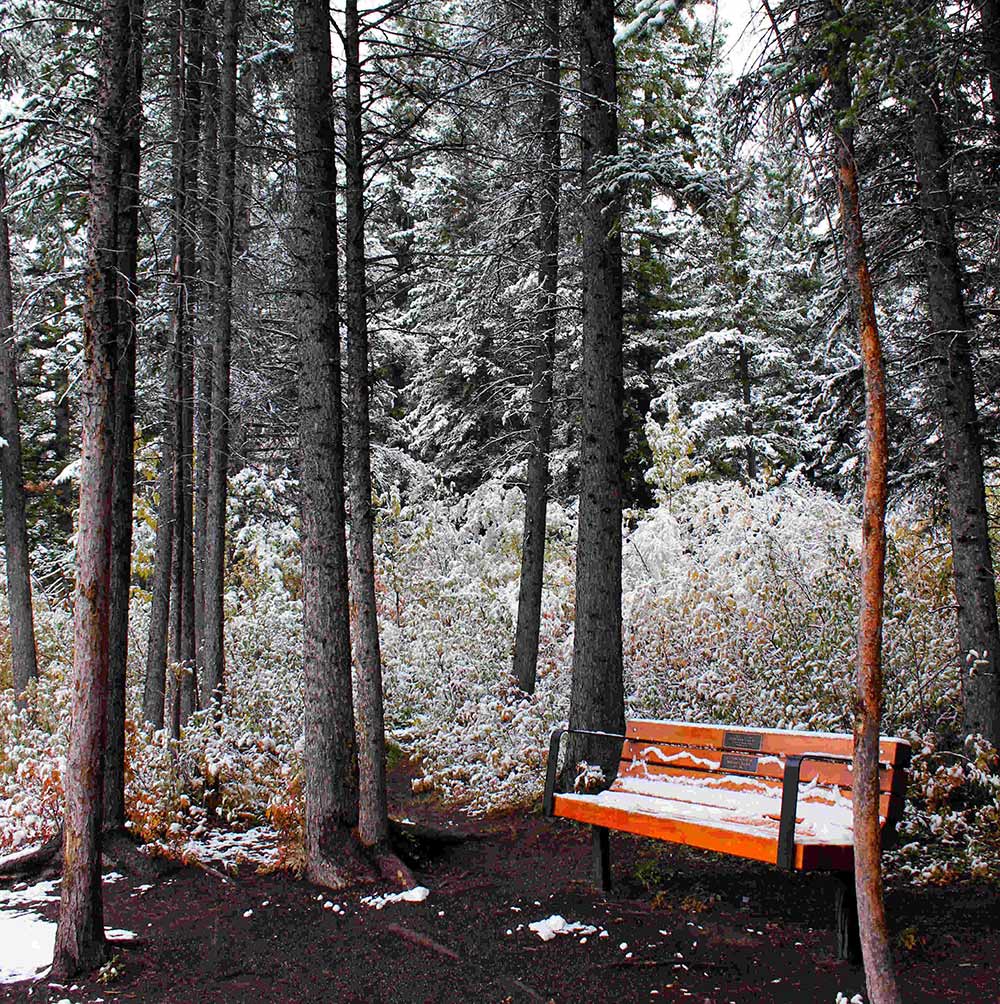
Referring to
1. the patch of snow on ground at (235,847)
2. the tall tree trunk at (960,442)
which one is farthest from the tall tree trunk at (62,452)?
the tall tree trunk at (960,442)

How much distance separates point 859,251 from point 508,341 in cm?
836

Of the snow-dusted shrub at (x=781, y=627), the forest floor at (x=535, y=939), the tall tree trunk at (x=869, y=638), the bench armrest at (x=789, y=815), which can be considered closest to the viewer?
the tall tree trunk at (x=869, y=638)

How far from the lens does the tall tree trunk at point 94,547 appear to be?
502cm

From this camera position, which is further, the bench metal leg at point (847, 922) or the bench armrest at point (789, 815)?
the bench metal leg at point (847, 922)

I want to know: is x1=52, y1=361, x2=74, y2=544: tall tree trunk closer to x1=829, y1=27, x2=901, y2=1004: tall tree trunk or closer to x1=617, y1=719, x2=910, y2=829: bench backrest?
x1=617, y1=719, x2=910, y2=829: bench backrest

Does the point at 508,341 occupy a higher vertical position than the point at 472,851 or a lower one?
higher

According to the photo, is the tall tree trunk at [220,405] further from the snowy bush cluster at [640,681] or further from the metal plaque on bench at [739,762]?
the metal plaque on bench at [739,762]

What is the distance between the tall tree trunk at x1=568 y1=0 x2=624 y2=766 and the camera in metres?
7.64

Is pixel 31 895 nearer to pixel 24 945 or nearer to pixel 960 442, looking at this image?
pixel 24 945

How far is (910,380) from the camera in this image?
28.1ft

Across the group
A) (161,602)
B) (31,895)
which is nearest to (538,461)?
(161,602)

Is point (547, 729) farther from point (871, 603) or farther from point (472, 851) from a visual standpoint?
point (871, 603)

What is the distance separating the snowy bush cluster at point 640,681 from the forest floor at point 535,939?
915 millimetres

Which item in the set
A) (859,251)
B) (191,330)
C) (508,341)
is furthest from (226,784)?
(859,251)
